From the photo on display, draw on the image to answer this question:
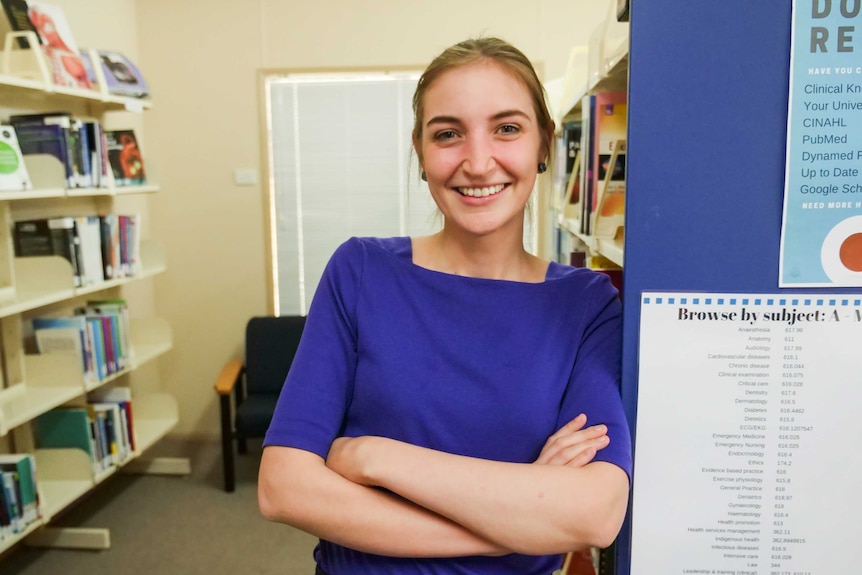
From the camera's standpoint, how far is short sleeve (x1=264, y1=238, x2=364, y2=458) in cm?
106

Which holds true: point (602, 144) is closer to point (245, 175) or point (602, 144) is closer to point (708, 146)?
point (708, 146)

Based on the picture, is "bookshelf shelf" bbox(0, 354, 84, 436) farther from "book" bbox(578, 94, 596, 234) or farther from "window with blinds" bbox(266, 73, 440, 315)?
"book" bbox(578, 94, 596, 234)

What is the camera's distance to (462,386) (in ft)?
3.56

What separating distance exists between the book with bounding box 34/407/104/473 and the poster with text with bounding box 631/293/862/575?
8.98ft

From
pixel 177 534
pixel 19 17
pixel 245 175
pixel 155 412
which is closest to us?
pixel 19 17

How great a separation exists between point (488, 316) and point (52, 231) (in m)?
2.46

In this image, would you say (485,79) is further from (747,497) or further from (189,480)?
(189,480)

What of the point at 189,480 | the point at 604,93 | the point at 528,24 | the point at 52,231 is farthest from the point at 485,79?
the point at 189,480

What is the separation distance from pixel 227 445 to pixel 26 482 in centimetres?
115

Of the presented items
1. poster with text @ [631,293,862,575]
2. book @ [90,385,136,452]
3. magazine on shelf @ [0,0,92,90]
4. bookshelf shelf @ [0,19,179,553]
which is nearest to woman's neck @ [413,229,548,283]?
poster with text @ [631,293,862,575]

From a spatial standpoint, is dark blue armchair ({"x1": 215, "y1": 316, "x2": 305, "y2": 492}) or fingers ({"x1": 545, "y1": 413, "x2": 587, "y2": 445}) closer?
fingers ({"x1": 545, "y1": 413, "x2": 587, "y2": 445})

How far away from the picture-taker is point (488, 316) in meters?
1.13

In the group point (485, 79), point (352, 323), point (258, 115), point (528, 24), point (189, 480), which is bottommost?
point (189, 480)

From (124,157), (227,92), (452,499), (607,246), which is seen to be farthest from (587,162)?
(227,92)
